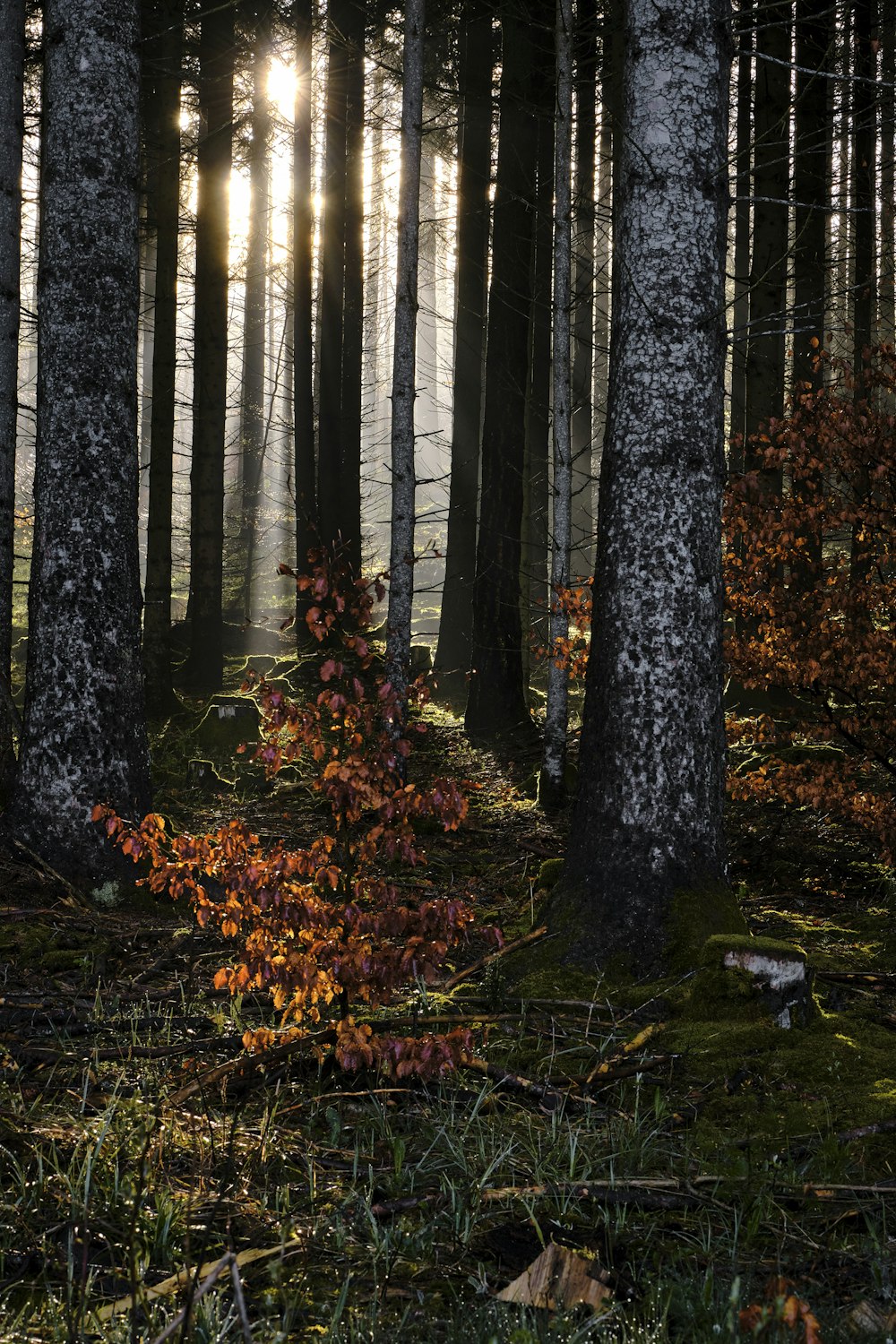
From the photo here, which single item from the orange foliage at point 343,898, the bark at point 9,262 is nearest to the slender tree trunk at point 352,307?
the bark at point 9,262

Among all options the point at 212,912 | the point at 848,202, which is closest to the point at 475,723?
the point at 212,912

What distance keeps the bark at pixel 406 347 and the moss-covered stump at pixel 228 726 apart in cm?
303

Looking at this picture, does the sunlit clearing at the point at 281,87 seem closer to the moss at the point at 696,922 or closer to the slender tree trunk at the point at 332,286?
the slender tree trunk at the point at 332,286

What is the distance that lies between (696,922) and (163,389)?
35.5 ft

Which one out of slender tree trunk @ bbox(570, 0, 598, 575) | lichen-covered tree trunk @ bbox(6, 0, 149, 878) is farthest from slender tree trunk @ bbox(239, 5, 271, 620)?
lichen-covered tree trunk @ bbox(6, 0, 149, 878)

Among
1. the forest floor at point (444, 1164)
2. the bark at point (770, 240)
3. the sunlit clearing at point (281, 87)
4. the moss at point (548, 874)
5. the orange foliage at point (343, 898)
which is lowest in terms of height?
the forest floor at point (444, 1164)

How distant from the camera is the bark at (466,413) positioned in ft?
52.2

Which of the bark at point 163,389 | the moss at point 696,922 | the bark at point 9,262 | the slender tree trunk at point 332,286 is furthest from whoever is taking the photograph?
the slender tree trunk at point 332,286

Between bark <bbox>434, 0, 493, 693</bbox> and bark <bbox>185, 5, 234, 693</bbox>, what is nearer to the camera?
bark <bbox>185, 5, 234, 693</bbox>

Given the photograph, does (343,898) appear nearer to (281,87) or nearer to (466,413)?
(466,413)

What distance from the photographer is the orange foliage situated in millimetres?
3908

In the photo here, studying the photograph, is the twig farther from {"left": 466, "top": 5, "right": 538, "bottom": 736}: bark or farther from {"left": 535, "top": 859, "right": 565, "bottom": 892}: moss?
{"left": 466, "top": 5, "right": 538, "bottom": 736}: bark

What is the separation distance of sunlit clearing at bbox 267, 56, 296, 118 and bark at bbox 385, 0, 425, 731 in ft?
26.6

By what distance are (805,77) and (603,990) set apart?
15.2 metres
